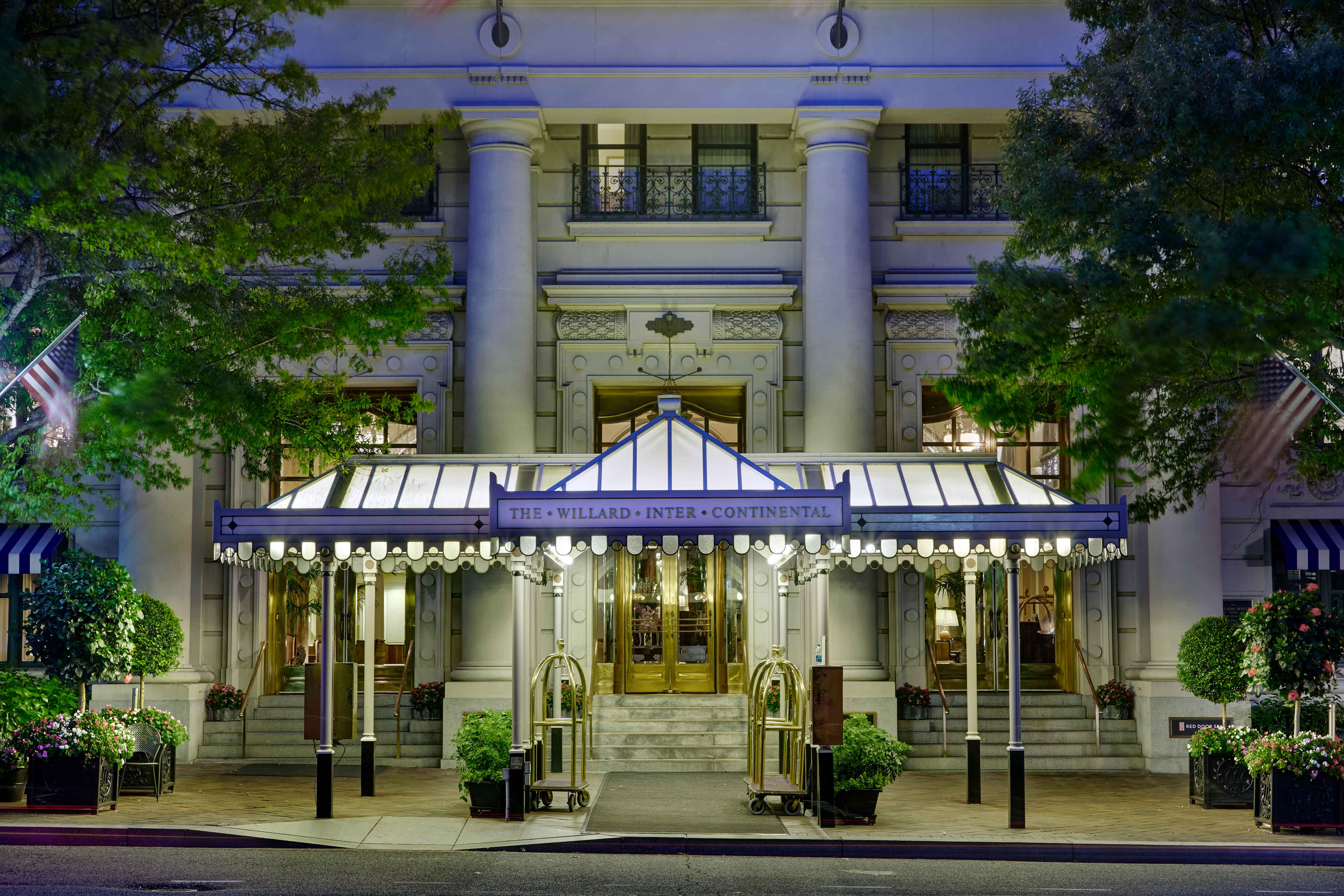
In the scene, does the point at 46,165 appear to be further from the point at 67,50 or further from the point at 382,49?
the point at 382,49

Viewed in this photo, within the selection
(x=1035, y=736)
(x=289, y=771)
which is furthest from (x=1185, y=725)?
(x=289, y=771)

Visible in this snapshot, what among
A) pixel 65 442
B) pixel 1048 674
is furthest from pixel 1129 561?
pixel 65 442

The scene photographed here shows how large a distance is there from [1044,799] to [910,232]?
31.3 ft

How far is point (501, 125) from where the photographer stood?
70.4ft

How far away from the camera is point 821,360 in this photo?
21312 millimetres

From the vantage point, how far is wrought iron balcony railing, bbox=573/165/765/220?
74.0ft

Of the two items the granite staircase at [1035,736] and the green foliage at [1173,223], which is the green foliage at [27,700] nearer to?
the green foliage at [1173,223]

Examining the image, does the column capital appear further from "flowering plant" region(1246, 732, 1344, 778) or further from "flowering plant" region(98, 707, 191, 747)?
"flowering plant" region(1246, 732, 1344, 778)

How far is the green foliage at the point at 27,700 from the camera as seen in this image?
15.2 m

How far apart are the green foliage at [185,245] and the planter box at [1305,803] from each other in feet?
38.5

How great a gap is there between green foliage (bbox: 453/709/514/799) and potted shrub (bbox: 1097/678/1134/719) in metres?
10.0

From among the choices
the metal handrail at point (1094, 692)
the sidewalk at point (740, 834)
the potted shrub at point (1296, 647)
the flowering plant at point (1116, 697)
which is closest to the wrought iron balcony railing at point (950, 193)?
the metal handrail at point (1094, 692)

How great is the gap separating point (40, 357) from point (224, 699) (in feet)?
26.3

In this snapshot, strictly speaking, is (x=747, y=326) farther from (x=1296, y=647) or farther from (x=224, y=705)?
(x=224, y=705)
